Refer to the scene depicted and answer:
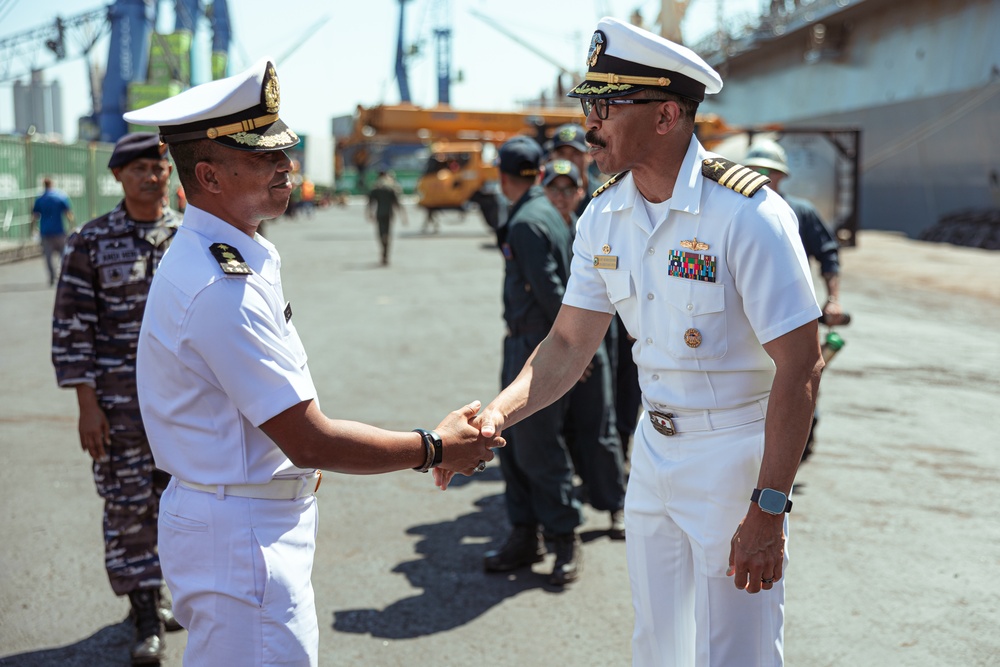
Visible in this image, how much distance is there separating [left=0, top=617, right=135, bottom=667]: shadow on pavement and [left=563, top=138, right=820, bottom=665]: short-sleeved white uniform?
2409mm

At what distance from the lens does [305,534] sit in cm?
237

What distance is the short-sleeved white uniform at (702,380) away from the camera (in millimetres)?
2336

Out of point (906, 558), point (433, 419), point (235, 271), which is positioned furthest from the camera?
point (433, 419)

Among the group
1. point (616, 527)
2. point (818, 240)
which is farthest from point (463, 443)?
point (818, 240)

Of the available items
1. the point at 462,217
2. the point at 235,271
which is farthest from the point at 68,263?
the point at 462,217

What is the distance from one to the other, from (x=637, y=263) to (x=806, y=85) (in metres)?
39.0

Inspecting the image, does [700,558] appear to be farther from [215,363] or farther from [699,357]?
[215,363]

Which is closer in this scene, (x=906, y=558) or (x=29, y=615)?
(x=29, y=615)

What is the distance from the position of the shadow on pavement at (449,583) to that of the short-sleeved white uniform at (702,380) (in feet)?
5.93

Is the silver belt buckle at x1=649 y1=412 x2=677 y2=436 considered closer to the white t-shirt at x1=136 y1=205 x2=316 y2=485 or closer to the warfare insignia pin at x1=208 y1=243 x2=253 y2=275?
the white t-shirt at x1=136 y1=205 x2=316 y2=485

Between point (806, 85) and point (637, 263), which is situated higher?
point (806, 85)

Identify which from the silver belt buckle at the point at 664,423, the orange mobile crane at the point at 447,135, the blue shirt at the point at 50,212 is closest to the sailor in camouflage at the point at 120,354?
the silver belt buckle at the point at 664,423

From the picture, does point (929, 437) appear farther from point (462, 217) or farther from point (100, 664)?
point (462, 217)

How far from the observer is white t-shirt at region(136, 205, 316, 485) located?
2135 mm
